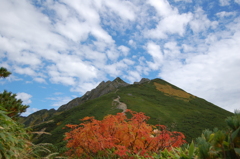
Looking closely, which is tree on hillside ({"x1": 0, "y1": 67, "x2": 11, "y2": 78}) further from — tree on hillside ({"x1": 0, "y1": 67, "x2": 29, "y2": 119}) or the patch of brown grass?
the patch of brown grass

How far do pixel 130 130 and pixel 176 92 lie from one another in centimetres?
5764

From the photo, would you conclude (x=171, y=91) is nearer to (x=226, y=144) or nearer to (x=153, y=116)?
(x=153, y=116)

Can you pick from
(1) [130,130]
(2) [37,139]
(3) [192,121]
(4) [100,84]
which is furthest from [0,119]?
(4) [100,84]

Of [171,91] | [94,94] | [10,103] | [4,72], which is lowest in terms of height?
[10,103]

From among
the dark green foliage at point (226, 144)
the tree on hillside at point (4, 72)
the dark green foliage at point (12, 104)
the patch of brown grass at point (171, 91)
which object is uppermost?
the patch of brown grass at point (171, 91)

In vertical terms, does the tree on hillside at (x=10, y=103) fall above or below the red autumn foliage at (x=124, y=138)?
above

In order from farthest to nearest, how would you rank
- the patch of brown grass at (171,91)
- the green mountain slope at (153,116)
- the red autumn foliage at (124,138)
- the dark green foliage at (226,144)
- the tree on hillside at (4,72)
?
the patch of brown grass at (171,91) < the green mountain slope at (153,116) < the tree on hillside at (4,72) < the red autumn foliage at (124,138) < the dark green foliage at (226,144)

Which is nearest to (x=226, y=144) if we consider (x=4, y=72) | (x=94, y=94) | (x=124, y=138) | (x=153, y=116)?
(x=124, y=138)

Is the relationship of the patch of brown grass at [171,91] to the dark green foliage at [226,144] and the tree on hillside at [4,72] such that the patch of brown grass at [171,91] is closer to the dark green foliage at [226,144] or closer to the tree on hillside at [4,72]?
the tree on hillside at [4,72]

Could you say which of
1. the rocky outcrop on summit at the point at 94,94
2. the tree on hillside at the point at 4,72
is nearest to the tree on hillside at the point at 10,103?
→ the tree on hillside at the point at 4,72

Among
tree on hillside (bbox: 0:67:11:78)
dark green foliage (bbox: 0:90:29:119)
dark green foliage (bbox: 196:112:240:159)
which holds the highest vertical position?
tree on hillside (bbox: 0:67:11:78)

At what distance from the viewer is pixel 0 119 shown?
329 cm

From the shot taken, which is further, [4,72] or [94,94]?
[94,94]

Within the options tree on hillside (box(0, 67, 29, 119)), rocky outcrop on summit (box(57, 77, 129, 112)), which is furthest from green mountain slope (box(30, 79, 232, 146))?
rocky outcrop on summit (box(57, 77, 129, 112))
